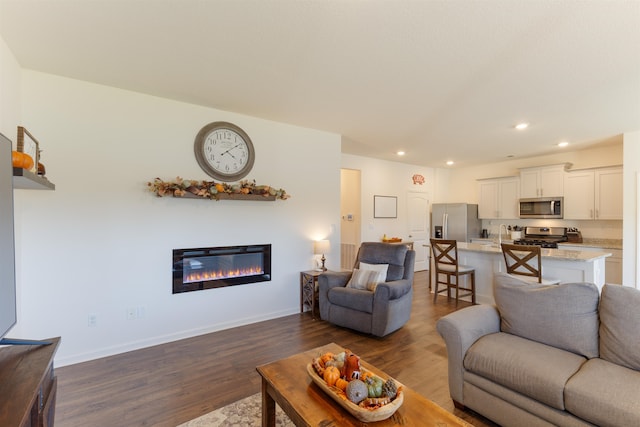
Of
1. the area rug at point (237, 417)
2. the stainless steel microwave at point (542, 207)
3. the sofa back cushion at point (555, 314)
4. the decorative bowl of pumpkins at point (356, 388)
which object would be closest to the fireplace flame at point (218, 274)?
the area rug at point (237, 417)

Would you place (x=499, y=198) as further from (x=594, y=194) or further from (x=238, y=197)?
(x=238, y=197)

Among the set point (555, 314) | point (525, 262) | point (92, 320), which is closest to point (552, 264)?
point (525, 262)

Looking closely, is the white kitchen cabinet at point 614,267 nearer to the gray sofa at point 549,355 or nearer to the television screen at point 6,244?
the gray sofa at point 549,355

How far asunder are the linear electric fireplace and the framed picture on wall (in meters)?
3.18

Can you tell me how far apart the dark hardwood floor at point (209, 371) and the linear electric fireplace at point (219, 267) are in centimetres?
56

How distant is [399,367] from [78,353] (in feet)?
9.54

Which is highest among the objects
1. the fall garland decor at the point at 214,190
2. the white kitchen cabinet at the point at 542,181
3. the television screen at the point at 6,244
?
the white kitchen cabinet at the point at 542,181

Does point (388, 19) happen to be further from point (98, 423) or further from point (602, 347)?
point (98, 423)

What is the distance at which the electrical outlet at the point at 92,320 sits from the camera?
108 inches

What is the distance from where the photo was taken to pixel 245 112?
11.6 ft

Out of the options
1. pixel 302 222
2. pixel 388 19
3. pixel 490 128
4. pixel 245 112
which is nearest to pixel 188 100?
pixel 245 112

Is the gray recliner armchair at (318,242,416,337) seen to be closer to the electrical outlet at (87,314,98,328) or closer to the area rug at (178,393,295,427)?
the area rug at (178,393,295,427)

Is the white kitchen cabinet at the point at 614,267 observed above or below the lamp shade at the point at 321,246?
below

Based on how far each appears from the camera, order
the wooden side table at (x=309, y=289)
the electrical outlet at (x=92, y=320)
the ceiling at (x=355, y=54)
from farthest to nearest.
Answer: the wooden side table at (x=309, y=289) → the electrical outlet at (x=92, y=320) → the ceiling at (x=355, y=54)
